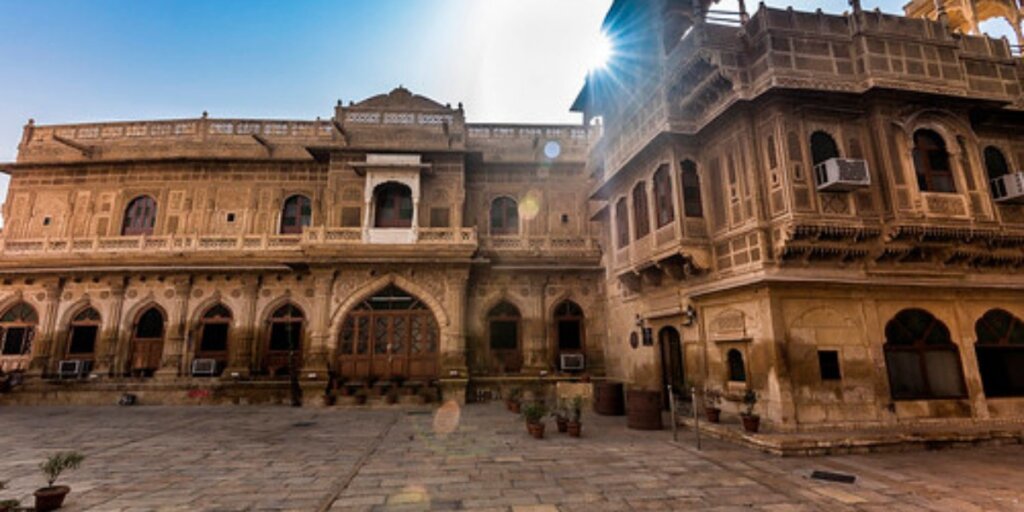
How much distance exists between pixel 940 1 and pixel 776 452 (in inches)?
491

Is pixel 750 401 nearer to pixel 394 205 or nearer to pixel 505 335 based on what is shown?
pixel 505 335

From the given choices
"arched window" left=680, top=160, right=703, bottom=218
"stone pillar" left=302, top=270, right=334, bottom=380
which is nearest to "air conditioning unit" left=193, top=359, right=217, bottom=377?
"stone pillar" left=302, top=270, right=334, bottom=380

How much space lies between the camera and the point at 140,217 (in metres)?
18.4

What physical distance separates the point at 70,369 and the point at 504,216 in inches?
660

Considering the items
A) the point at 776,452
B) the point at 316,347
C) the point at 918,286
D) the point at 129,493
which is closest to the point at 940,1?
the point at 918,286

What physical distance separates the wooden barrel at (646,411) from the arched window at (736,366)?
6.00 feet

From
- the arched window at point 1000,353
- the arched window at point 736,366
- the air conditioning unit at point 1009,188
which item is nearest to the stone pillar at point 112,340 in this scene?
the arched window at point 736,366

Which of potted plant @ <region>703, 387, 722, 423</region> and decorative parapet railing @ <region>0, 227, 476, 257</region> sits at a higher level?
decorative parapet railing @ <region>0, 227, 476, 257</region>

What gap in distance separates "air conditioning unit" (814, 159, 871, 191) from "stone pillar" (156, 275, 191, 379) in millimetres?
20563

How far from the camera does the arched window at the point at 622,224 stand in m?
14.2

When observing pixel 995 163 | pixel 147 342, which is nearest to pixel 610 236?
pixel 995 163

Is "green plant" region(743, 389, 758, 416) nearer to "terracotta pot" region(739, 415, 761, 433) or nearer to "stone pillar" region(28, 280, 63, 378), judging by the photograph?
"terracotta pot" region(739, 415, 761, 433)

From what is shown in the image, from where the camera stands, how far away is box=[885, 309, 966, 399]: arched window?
9805 millimetres

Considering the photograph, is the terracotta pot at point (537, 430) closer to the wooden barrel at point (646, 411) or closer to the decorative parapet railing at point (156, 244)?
the wooden barrel at point (646, 411)
